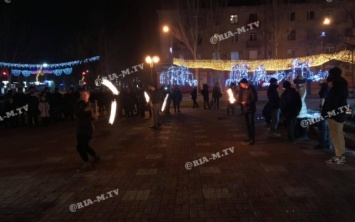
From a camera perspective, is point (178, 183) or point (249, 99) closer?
point (178, 183)

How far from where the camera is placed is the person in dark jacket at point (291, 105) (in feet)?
36.3

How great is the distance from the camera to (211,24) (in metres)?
46.5

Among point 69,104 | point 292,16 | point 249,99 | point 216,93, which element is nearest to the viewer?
point 249,99

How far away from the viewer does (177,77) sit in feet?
162

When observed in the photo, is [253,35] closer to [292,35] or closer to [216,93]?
[292,35]

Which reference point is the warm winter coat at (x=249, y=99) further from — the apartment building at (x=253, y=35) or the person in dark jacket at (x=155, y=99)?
the apartment building at (x=253, y=35)

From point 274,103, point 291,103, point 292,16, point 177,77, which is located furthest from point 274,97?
point 292,16

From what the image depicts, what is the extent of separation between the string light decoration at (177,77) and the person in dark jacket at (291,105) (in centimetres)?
3749

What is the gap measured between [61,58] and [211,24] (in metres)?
20.2

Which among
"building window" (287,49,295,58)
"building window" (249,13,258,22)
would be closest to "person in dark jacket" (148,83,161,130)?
"building window" (249,13,258,22)

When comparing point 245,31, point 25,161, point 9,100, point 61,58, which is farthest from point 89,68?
point 25,161

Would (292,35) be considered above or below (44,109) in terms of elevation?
above

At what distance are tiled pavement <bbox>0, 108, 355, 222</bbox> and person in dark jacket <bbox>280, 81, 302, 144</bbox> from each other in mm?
466

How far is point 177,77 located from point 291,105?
127 ft
